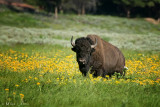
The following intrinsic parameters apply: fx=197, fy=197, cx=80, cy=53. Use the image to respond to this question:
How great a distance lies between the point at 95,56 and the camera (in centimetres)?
762

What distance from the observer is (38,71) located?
25.6ft

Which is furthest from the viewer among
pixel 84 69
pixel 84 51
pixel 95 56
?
pixel 95 56

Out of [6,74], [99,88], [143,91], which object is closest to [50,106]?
[99,88]

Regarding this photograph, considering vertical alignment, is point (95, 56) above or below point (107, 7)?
below

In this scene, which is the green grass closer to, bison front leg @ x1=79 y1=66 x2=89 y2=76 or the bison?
the bison

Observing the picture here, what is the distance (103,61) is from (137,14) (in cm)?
6526

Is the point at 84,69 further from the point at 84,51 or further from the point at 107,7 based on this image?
the point at 107,7

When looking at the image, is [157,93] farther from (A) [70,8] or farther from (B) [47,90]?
(A) [70,8]

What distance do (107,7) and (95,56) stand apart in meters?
70.5

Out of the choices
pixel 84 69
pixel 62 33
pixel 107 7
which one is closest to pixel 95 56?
pixel 84 69

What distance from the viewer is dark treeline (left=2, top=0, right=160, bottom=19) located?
194 feet

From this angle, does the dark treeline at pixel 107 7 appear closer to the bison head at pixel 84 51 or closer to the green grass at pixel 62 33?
the green grass at pixel 62 33

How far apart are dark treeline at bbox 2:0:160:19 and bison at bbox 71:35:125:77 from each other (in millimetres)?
45150

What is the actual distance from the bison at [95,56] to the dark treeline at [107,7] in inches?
1778
